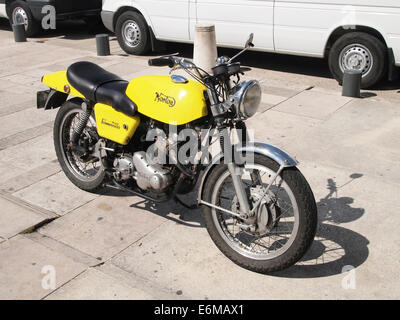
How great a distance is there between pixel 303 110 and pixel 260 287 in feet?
13.4

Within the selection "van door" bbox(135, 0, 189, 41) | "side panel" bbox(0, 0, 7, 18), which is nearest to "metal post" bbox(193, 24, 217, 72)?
"van door" bbox(135, 0, 189, 41)

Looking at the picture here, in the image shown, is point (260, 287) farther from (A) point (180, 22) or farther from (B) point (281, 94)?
(A) point (180, 22)

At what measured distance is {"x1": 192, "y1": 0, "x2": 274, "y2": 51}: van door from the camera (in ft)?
29.3

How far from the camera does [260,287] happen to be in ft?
13.1

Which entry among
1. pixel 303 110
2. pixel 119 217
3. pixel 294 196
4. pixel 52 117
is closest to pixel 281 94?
pixel 303 110

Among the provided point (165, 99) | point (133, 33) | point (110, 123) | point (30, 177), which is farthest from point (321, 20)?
point (30, 177)

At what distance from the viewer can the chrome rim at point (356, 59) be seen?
27.5 ft

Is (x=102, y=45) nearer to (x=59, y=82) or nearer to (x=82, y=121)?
(x=59, y=82)

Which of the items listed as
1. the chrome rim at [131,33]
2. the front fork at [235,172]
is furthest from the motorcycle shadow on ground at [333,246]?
the chrome rim at [131,33]

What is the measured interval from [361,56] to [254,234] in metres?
5.18

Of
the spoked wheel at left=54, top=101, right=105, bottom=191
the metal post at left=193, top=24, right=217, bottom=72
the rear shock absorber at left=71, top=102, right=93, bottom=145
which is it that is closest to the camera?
the rear shock absorber at left=71, top=102, right=93, bottom=145

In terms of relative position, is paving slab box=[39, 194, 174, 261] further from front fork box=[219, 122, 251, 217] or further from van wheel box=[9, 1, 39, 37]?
van wheel box=[9, 1, 39, 37]

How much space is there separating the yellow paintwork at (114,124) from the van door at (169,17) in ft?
17.6

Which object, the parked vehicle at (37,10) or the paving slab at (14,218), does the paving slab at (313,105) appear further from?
the parked vehicle at (37,10)
